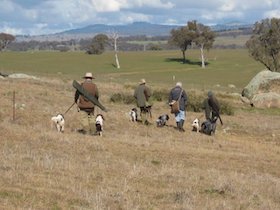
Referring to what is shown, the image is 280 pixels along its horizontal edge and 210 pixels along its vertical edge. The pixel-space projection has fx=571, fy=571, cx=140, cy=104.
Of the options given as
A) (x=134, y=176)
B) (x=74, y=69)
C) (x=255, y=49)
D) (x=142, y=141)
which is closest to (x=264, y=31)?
(x=255, y=49)

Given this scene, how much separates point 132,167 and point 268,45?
55987 mm

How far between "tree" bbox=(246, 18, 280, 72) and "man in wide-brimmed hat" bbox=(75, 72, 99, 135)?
50343 millimetres

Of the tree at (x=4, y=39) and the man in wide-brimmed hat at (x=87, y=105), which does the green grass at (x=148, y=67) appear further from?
the man in wide-brimmed hat at (x=87, y=105)

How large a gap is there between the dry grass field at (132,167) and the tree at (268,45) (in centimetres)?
4240

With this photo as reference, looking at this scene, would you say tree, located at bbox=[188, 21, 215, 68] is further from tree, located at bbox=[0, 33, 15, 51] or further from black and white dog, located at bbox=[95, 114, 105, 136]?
black and white dog, located at bbox=[95, 114, 105, 136]

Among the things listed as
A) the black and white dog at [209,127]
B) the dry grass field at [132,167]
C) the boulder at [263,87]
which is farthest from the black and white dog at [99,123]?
the boulder at [263,87]

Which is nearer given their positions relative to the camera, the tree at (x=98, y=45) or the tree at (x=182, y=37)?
the tree at (x=182, y=37)

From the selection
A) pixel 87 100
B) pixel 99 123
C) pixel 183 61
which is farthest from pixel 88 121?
pixel 183 61

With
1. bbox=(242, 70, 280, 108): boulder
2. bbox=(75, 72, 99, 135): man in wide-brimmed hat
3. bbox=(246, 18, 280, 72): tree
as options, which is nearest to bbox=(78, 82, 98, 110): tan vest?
bbox=(75, 72, 99, 135): man in wide-brimmed hat

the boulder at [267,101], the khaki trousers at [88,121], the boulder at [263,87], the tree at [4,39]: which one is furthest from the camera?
the tree at [4,39]

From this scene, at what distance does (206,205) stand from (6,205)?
3.53m

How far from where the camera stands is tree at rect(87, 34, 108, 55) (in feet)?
446

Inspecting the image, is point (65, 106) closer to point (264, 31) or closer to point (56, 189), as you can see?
point (56, 189)

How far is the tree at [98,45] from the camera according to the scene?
446ft
